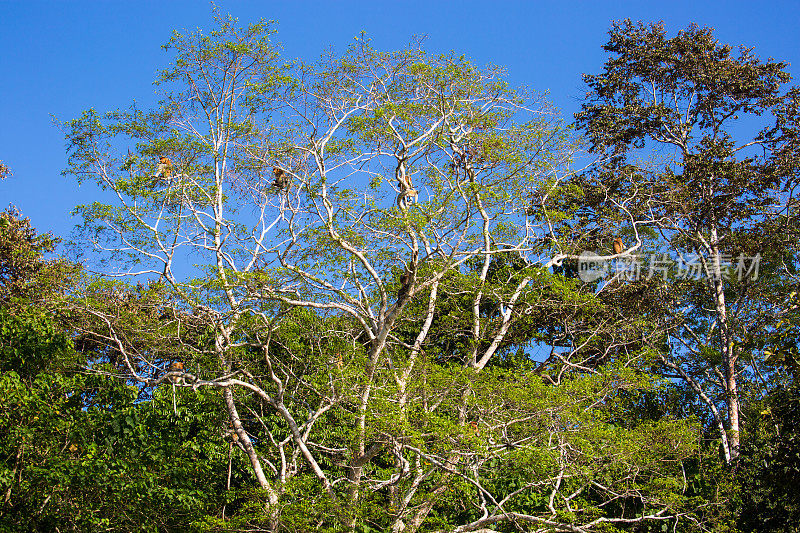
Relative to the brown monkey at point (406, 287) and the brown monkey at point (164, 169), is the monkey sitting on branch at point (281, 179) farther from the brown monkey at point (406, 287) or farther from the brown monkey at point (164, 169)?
the brown monkey at point (406, 287)

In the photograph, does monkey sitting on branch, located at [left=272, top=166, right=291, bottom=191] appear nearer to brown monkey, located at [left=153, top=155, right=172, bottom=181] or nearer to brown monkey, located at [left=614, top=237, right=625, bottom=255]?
brown monkey, located at [left=153, top=155, right=172, bottom=181]

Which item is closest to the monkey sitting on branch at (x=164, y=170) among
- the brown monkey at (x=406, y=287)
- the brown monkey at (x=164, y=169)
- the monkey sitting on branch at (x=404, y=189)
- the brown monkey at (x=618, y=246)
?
the brown monkey at (x=164, y=169)

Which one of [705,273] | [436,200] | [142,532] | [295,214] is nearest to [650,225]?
[705,273]

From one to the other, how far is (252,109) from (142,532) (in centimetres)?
658

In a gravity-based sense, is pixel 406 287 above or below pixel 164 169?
below

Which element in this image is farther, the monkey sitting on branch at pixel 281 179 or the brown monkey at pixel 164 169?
the brown monkey at pixel 164 169

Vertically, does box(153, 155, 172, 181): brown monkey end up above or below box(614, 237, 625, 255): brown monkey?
above

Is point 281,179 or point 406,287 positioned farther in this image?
point 281,179

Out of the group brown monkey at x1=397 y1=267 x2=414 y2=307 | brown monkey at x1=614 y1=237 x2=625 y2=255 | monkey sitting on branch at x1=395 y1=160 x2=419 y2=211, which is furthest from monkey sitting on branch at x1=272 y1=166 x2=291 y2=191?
brown monkey at x1=614 y1=237 x2=625 y2=255

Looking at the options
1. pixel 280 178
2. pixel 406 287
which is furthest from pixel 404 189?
pixel 280 178

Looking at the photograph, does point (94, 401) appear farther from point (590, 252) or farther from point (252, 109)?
point (590, 252)

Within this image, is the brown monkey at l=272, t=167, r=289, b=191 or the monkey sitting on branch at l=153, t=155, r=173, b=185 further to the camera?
the monkey sitting on branch at l=153, t=155, r=173, b=185

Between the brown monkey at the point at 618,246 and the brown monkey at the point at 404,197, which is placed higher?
the brown monkey at the point at 618,246

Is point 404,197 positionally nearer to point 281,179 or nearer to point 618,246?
point 281,179
